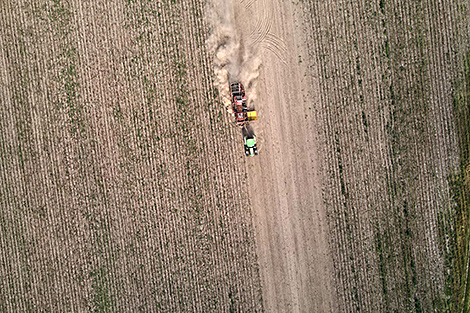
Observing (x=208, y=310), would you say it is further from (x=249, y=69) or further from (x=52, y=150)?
(x=249, y=69)

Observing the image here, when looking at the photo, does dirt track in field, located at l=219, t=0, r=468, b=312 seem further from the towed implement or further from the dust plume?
the towed implement

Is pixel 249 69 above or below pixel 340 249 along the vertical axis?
above

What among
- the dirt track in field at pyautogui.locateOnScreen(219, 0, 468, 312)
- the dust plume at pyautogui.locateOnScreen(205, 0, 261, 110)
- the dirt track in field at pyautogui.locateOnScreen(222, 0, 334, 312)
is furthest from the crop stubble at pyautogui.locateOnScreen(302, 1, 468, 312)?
the dust plume at pyautogui.locateOnScreen(205, 0, 261, 110)

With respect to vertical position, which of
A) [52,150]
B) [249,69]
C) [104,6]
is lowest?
[52,150]

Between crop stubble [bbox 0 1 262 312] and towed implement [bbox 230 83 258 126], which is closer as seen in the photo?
towed implement [bbox 230 83 258 126]

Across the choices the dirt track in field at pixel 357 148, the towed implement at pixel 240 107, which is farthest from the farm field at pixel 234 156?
the towed implement at pixel 240 107

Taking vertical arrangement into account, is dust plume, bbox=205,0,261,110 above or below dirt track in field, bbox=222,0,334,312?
above

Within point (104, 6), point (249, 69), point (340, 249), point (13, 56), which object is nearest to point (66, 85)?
point (13, 56)
